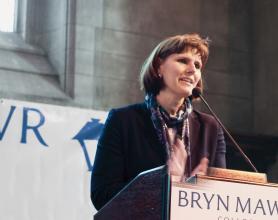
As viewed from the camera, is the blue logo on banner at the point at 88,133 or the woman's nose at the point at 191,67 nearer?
the woman's nose at the point at 191,67

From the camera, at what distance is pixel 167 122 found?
2113mm

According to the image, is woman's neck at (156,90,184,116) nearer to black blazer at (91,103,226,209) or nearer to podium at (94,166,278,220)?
black blazer at (91,103,226,209)

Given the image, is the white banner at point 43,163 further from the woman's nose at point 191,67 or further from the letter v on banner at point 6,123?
the woman's nose at point 191,67

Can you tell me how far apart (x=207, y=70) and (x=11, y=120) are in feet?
7.17

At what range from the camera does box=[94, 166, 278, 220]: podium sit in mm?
1636

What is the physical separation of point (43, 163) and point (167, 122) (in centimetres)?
274

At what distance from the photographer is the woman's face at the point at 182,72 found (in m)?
2.07

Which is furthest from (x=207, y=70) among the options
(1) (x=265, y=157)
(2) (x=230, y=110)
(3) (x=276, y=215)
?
(3) (x=276, y=215)

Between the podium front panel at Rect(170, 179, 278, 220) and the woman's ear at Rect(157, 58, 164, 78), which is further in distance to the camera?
the woman's ear at Rect(157, 58, 164, 78)

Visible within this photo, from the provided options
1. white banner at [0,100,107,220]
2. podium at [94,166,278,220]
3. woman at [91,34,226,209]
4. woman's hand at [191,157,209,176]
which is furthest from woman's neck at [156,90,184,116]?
white banner at [0,100,107,220]

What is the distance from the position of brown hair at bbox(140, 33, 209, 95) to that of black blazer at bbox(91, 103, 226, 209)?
74mm

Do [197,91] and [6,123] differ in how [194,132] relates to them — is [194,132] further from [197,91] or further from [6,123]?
[6,123]

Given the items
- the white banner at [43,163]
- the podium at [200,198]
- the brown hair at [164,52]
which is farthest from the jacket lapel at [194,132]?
the white banner at [43,163]

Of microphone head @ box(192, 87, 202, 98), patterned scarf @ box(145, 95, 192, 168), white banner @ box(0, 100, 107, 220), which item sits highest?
microphone head @ box(192, 87, 202, 98)
